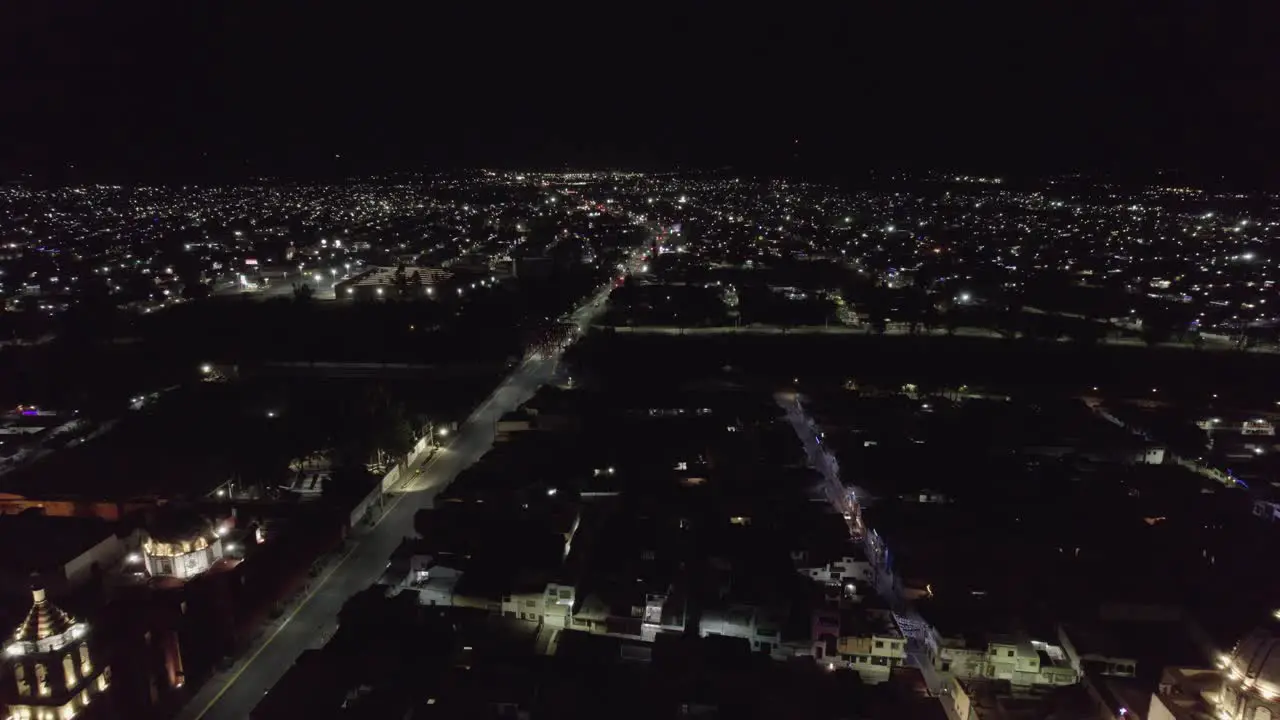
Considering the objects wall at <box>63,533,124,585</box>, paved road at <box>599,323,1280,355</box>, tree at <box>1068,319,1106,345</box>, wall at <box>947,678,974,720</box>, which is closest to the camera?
wall at <box>947,678,974,720</box>

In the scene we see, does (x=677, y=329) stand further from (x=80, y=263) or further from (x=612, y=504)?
(x=80, y=263)

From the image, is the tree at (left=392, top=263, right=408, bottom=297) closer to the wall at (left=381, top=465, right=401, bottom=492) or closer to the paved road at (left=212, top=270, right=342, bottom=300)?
the paved road at (left=212, top=270, right=342, bottom=300)

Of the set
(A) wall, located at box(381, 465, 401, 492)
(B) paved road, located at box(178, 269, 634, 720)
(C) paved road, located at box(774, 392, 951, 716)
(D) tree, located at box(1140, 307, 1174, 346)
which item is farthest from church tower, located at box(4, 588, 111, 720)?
(D) tree, located at box(1140, 307, 1174, 346)

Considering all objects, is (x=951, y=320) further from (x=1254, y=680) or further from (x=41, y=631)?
(x=41, y=631)

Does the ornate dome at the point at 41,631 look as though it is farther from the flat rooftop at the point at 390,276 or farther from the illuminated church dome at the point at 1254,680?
the flat rooftop at the point at 390,276

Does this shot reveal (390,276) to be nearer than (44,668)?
No

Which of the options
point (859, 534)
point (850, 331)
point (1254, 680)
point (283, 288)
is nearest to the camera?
point (1254, 680)

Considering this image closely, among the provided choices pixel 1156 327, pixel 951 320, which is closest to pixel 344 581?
pixel 951 320

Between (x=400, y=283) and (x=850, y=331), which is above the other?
(x=400, y=283)
